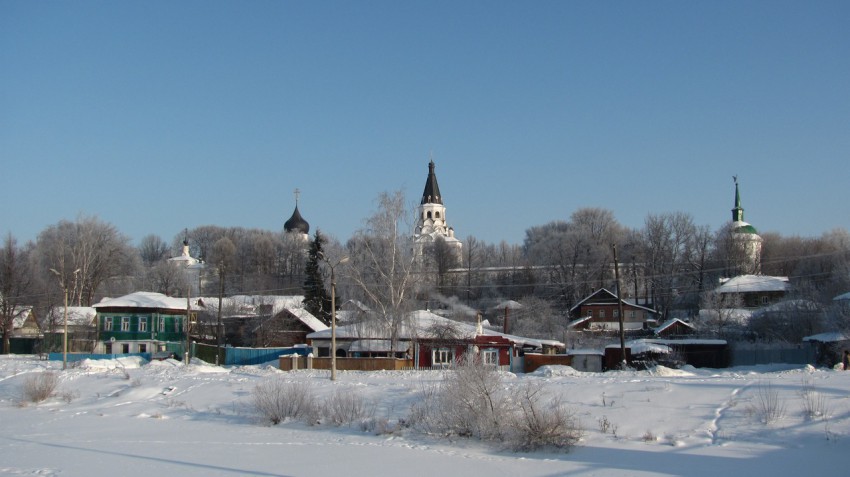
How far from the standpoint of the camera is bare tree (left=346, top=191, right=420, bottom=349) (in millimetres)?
42531

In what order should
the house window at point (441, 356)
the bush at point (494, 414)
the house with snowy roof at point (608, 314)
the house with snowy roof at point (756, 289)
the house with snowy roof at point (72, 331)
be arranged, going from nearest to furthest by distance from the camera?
1. the bush at point (494, 414)
2. the house window at point (441, 356)
3. the house with snowy roof at point (72, 331)
4. the house with snowy roof at point (608, 314)
5. the house with snowy roof at point (756, 289)

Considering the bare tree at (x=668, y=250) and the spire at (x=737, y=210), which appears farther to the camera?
the spire at (x=737, y=210)

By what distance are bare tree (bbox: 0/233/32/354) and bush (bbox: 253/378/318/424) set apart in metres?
43.7

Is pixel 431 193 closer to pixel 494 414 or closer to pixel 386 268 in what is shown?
pixel 386 268

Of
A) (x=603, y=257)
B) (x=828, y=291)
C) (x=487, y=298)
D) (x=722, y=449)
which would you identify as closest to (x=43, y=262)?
(x=487, y=298)

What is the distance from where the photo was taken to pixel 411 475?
16047 mm

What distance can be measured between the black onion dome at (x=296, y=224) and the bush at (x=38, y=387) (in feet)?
315

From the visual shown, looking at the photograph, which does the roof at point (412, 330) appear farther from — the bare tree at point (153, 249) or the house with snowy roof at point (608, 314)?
the bare tree at point (153, 249)

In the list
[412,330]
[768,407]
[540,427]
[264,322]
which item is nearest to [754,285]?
[412,330]

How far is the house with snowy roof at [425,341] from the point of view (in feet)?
140

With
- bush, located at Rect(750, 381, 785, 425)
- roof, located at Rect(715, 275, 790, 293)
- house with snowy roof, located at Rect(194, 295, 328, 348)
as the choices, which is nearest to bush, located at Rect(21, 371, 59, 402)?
bush, located at Rect(750, 381, 785, 425)

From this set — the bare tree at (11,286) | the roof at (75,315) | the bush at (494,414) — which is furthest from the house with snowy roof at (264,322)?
the bush at (494,414)

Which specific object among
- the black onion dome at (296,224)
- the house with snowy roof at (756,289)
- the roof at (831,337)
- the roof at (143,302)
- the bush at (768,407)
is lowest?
the bush at (768,407)

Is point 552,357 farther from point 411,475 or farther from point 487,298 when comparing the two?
point 487,298
